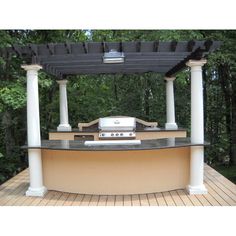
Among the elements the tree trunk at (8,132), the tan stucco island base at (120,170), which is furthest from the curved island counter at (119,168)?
the tree trunk at (8,132)

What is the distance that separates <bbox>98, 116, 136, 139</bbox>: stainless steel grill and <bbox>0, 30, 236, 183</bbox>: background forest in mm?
2410

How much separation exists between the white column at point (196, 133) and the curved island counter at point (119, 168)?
16 cm

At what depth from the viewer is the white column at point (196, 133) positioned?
5457 mm

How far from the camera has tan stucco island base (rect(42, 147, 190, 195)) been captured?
5.46 metres

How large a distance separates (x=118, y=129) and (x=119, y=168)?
211 centimetres

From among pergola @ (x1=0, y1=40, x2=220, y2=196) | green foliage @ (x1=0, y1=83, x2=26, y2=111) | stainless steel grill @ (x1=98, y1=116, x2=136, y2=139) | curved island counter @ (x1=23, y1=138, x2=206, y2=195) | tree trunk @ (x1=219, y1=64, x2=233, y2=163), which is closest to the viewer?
pergola @ (x1=0, y1=40, x2=220, y2=196)

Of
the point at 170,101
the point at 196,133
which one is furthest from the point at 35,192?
the point at 170,101

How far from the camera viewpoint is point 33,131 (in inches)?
220

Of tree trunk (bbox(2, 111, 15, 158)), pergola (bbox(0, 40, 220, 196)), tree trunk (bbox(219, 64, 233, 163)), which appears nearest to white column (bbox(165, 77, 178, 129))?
pergola (bbox(0, 40, 220, 196))

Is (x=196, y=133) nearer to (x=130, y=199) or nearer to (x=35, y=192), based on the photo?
(x=130, y=199)

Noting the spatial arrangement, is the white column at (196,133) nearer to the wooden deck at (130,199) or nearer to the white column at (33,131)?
the wooden deck at (130,199)

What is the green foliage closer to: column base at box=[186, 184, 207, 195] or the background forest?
the background forest
